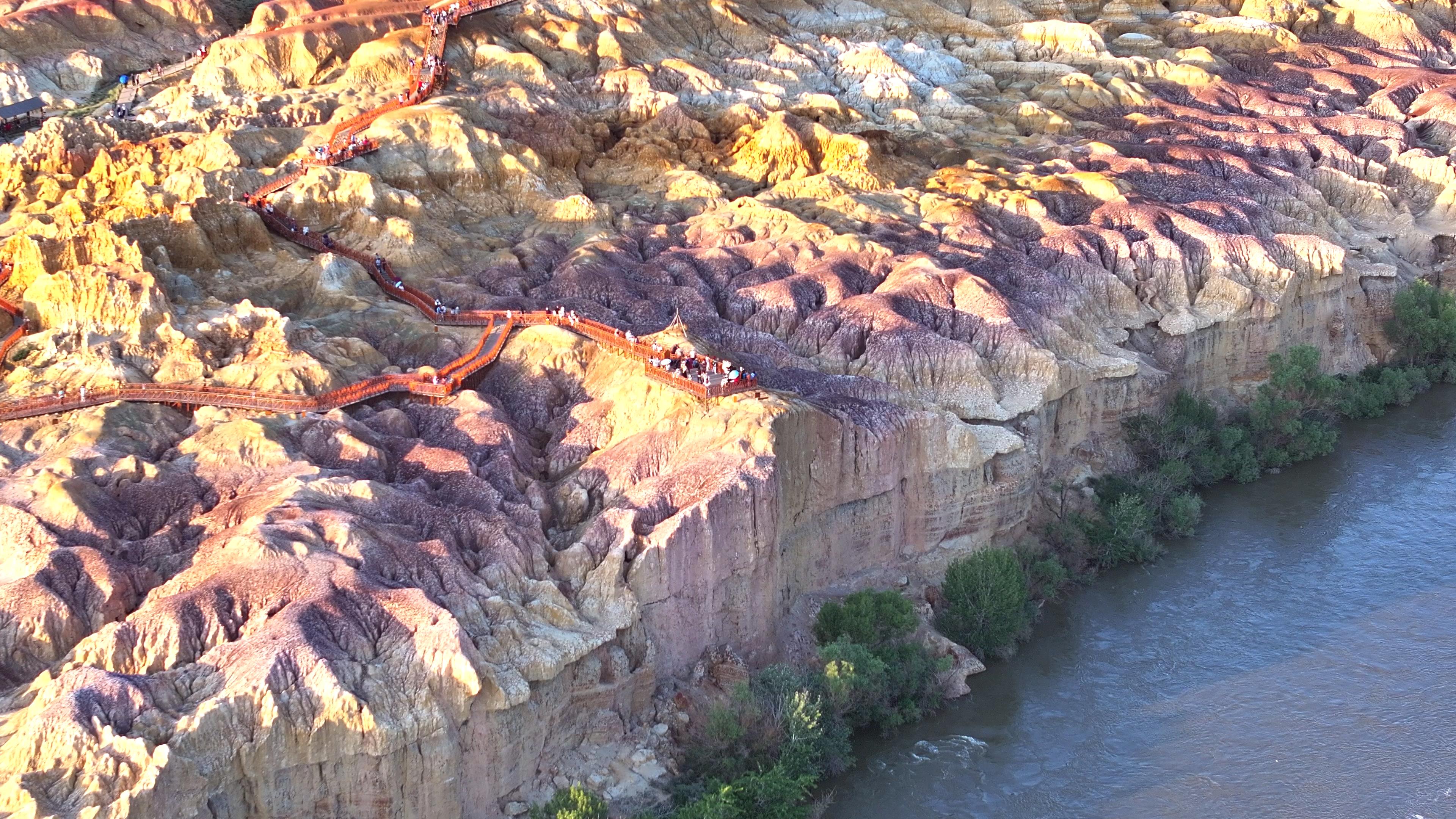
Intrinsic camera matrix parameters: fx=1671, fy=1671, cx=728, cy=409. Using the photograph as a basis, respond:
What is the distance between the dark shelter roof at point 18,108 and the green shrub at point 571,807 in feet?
131

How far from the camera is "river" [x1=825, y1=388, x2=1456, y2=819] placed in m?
39.3

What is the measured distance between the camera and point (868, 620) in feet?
139

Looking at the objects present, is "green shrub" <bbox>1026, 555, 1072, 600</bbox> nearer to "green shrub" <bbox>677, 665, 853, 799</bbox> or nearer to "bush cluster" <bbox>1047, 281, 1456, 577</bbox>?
"bush cluster" <bbox>1047, 281, 1456, 577</bbox>

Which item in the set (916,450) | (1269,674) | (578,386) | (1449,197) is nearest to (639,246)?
(578,386)

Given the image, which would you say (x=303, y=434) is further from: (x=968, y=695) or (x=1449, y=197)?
(x=1449, y=197)

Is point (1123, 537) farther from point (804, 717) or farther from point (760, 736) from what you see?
point (760, 736)

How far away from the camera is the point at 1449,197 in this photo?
76.1 m

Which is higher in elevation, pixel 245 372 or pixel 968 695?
pixel 245 372

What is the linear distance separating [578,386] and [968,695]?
1379cm

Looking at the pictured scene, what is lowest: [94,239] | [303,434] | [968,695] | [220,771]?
[968,695]

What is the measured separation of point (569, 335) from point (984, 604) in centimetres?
1413

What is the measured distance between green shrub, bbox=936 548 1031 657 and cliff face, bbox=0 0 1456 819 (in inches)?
66.4

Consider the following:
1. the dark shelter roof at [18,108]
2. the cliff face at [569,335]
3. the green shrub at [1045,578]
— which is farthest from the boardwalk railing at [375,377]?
the dark shelter roof at [18,108]

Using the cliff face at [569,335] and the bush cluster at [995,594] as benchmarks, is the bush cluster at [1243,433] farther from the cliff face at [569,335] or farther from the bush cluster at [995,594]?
the cliff face at [569,335]
